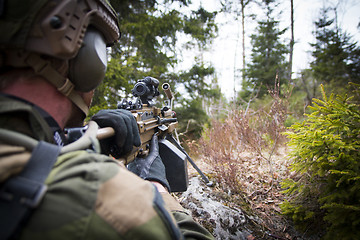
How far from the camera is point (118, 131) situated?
1309mm

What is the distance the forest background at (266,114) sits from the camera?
6.54ft

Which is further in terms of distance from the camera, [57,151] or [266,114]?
[266,114]

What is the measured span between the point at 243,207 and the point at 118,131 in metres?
2.24

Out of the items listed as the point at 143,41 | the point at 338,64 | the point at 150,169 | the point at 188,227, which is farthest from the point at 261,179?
the point at 338,64

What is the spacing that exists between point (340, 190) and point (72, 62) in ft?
8.45

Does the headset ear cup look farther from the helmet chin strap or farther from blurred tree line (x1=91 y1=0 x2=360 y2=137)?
blurred tree line (x1=91 y1=0 x2=360 y2=137)

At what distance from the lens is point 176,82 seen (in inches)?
301

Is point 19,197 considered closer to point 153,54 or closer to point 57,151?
point 57,151

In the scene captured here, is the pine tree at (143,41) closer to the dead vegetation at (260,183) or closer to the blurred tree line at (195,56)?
the blurred tree line at (195,56)

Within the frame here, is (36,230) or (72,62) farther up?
(72,62)

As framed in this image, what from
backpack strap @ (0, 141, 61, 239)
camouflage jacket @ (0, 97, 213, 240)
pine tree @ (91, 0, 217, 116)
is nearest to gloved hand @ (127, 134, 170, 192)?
camouflage jacket @ (0, 97, 213, 240)

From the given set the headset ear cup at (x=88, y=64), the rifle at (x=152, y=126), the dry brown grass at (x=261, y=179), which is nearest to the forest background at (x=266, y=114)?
the dry brown grass at (x=261, y=179)

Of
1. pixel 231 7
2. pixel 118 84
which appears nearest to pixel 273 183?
pixel 118 84

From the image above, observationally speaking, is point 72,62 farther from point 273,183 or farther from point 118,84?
point 118,84
